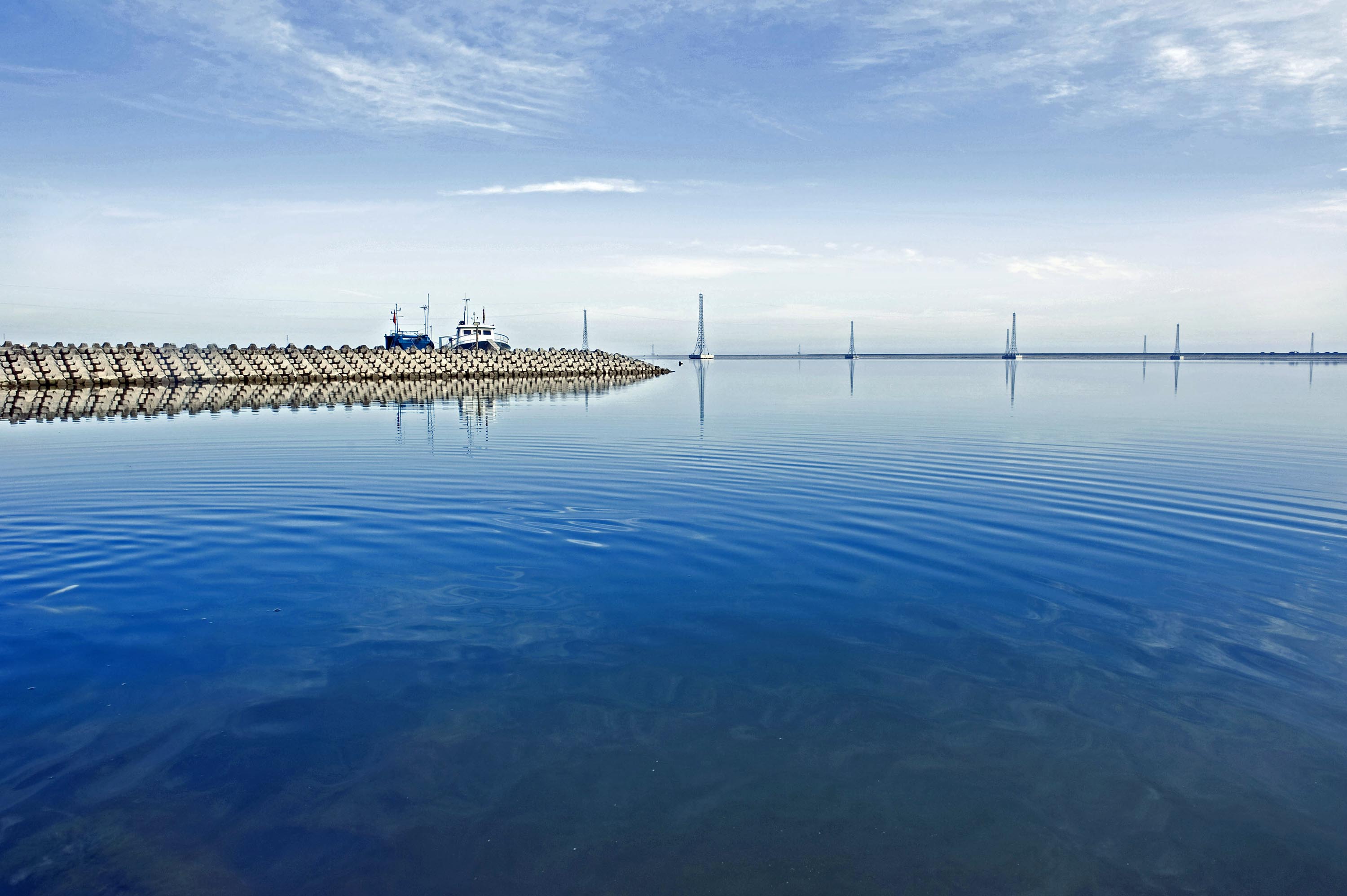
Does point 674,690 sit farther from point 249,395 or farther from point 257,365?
point 257,365

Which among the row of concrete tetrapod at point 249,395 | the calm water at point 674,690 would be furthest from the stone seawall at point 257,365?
the calm water at point 674,690

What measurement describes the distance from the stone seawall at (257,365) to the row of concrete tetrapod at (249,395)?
3759 mm

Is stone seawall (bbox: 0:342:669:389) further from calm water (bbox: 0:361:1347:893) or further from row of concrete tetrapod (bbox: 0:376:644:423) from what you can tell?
calm water (bbox: 0:361:1347:893)

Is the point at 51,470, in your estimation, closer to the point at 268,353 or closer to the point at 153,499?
the point at 153,499

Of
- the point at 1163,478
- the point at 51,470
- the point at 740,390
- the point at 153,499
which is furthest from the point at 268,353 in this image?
the point at 1163,478

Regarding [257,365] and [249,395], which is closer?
[249,395]

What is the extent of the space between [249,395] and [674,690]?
Result: 53472 millimetres

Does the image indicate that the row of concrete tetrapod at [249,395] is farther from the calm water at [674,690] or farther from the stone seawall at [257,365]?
the calm water at [674,690]

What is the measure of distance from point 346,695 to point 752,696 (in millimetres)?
3452

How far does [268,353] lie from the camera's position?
82375 mm

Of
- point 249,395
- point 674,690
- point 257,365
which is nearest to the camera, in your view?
point 674,690

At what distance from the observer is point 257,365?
79875 millimetres

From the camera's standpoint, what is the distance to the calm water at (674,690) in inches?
216

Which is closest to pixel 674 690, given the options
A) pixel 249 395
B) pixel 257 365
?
pixel 249 395
